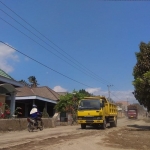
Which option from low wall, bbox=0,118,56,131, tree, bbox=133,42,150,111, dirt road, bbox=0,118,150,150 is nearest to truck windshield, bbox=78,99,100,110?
tree, bbox=133,42,150,111

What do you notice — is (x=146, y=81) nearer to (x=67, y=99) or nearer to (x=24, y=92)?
(x=67, y=99)

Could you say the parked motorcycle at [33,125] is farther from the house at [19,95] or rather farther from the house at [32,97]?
the house at [32,97]

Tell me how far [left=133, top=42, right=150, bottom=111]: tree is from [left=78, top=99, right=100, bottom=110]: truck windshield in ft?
14.3

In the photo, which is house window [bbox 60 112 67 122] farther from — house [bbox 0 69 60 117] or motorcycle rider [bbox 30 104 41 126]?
motorcycle rider [bbox 30 104 41 126]

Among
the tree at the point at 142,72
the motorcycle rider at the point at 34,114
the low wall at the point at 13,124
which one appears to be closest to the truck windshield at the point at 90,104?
the tree at the point at 142,72

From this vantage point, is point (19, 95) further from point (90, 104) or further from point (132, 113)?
point (132, 113)

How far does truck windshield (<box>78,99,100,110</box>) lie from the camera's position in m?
19.9

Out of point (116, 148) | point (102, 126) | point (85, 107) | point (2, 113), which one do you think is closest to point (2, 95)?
point (2, 113)

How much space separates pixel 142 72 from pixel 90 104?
22.8 feet

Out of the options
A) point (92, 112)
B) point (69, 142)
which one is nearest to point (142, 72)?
point (92, 112)

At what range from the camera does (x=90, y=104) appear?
66.0 feet

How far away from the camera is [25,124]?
17578 mm

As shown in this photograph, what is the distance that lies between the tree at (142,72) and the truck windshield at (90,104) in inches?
172

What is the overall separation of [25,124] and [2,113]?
73.2 inches
